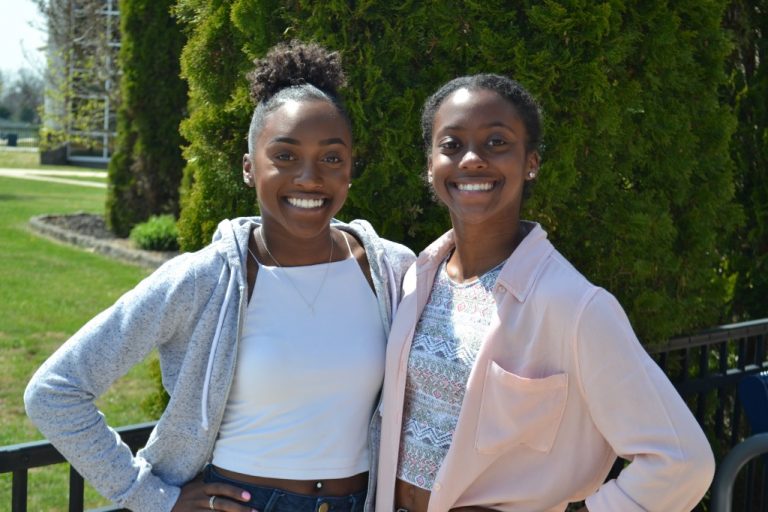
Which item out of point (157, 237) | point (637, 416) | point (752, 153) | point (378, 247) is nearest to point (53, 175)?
point (157, 237)

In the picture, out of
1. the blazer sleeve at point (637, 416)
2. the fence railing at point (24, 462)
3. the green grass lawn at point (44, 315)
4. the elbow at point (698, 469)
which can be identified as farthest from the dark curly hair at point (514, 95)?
the green grass lawn at point (44, 315)

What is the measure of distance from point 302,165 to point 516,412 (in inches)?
31.7

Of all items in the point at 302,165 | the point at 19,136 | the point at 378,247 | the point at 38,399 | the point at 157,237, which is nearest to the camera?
the point at 38,399

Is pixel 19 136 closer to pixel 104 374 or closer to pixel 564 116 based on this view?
pixel 564 116

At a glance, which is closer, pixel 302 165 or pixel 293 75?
pixel 302 165

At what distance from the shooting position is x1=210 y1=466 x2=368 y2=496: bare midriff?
2.30 m

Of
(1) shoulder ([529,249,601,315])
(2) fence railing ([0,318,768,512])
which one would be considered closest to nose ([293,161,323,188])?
(1) shoulder ([529,249,601,315])

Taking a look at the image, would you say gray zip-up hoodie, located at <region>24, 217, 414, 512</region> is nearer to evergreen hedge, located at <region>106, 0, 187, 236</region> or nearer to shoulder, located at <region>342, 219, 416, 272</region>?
shoulder, located at <region>342, 219, 416, 272</region>

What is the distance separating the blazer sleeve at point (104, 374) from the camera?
218cm

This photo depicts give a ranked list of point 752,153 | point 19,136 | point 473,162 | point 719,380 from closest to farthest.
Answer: point 473,162 < point 719,380 < point 752,153 < point 19,136

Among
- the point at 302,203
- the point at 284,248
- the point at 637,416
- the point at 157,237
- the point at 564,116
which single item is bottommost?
the point at 157,237

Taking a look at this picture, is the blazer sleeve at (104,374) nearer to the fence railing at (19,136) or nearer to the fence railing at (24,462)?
the fence railing at (24,462)

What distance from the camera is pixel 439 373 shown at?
7.52 feet

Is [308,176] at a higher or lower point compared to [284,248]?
higher
